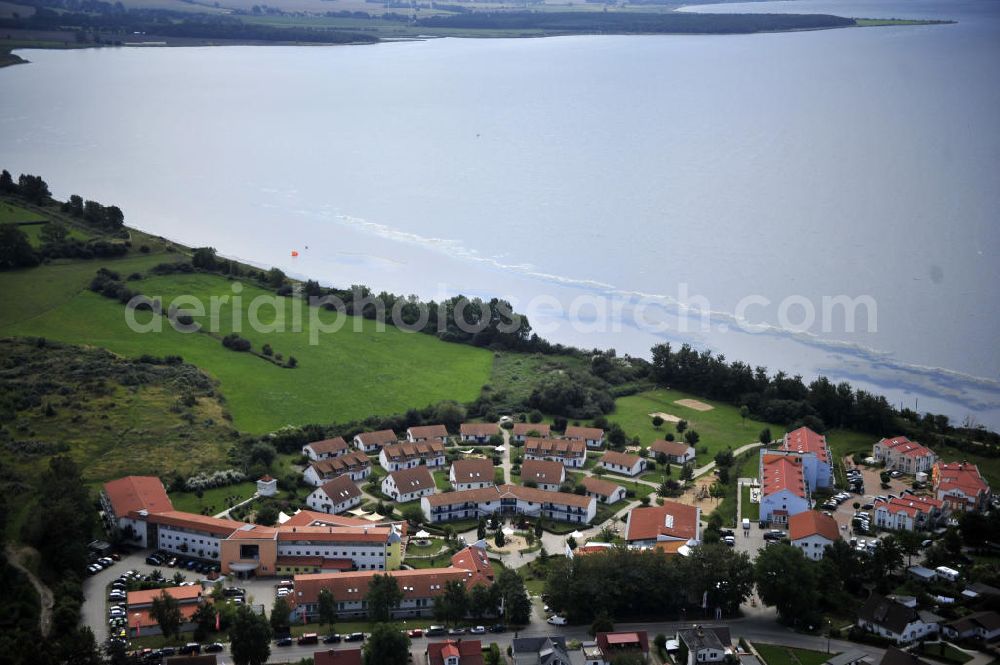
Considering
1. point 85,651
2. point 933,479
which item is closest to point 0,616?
point 85,651

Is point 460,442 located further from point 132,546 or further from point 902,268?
point 902,268

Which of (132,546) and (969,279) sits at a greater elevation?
(969,279)

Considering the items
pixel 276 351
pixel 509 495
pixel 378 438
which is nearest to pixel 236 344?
pixel 276 351

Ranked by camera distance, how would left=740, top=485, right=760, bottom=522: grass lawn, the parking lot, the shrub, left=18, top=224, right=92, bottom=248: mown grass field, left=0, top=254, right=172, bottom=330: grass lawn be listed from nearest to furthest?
the parking lot
left=740, top=485, right=760, bottom=522: grass lawn
the shrub
left=0, top=254, right=172, bottom=330: grass lawn
left=18, top=224, right=92, bottom=248: mown grass field

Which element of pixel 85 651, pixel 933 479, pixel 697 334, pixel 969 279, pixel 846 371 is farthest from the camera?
pixel 969 279

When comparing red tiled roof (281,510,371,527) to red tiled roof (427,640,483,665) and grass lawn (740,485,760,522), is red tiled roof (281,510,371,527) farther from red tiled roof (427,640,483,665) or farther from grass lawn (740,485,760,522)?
grass lawn (740,485,760,522)

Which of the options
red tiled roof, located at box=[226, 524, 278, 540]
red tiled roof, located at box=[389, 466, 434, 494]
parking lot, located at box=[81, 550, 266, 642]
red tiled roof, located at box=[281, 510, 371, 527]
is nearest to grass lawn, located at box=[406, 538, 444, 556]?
red tiled roof, located at box=[281, 510, 371, 527]

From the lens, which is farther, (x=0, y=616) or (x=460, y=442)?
(x=460, y=442)
